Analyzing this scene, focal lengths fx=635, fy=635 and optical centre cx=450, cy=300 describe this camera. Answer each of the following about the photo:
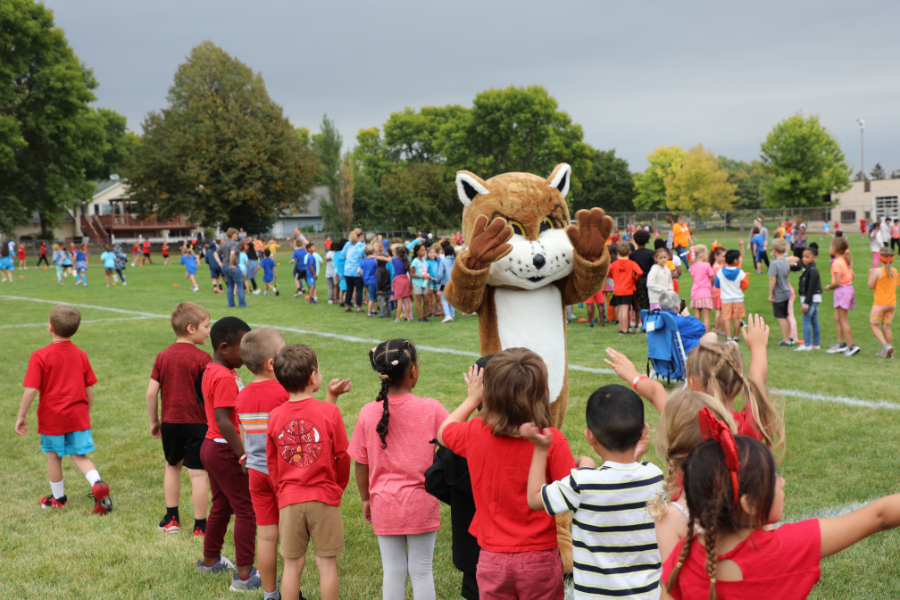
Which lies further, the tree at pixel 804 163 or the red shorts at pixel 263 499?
the tree at pixel 804 163

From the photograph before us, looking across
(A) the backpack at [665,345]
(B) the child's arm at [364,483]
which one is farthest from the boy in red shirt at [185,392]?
(A) the backpack at [665,345]

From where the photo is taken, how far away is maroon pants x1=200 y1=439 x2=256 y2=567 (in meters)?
3.78

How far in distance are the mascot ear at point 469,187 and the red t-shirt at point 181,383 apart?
218 centimetres

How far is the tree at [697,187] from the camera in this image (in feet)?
209

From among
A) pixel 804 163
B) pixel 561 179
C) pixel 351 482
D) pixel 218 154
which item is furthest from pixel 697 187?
pixel 351 482

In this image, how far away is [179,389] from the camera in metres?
4.35

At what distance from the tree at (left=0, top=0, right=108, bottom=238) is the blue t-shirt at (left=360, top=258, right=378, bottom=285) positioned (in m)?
31.3

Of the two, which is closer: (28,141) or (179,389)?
(179,389)

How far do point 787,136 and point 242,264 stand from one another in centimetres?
4908

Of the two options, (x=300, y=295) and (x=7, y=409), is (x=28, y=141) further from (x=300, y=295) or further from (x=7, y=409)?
(x=7, y=409)

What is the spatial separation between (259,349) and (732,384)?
8.16 ft

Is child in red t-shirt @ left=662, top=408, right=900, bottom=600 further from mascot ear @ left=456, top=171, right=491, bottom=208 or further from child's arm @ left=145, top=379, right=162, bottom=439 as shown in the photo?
child's arm @ left=145, top=379, right=162, bottom=439

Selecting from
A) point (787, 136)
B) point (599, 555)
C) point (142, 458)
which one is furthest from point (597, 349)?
point (787, 136)

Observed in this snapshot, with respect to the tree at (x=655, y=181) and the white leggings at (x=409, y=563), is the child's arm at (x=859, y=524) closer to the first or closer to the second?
the white leggings at (x=409, y=563)
